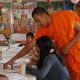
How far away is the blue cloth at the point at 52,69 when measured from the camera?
2.40 m

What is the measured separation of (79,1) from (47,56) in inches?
145

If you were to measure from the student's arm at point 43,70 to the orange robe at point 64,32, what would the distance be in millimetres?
398

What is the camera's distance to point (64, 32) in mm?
2842

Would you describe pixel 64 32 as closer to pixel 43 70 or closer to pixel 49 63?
pixel 49 63

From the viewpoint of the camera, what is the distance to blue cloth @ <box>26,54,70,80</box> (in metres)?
2.40

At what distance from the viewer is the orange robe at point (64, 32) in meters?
2.83

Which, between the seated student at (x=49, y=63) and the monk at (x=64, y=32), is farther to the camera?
the monk at (x=64, y=32)

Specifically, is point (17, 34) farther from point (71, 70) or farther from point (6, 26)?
point (71, 70)

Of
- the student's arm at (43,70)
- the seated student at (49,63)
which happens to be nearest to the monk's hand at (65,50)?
the seated student at (49,63)

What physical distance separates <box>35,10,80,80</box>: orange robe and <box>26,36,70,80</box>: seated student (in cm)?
24

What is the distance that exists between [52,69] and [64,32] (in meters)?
0.44

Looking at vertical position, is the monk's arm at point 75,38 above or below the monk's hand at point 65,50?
above

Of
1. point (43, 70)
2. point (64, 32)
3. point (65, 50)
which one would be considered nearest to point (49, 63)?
point (43, 70)

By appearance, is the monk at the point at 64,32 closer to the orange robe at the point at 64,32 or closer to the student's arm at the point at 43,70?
the orange robe at the point at 64,32
